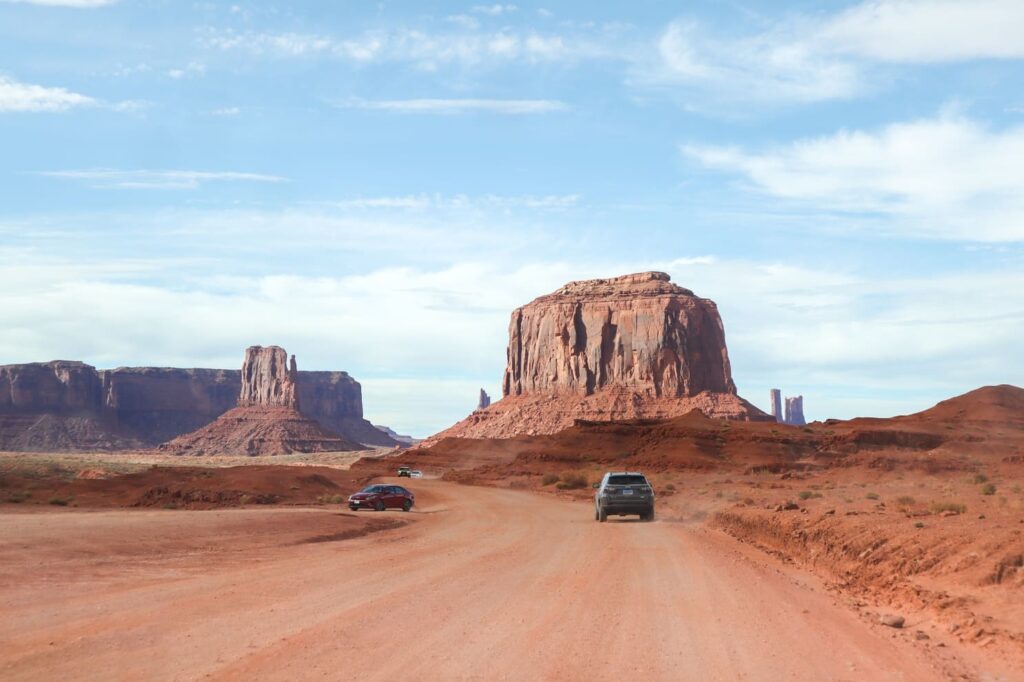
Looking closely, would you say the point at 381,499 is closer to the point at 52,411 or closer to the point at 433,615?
the point at 433,615

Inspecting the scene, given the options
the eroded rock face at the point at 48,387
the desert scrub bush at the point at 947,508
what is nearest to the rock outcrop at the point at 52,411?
the eroded rock face at the point at 48,387

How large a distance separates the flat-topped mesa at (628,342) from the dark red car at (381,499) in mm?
90501

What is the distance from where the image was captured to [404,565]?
17.5m

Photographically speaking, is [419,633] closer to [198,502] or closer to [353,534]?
[353,534]

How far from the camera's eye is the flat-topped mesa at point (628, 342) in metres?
130

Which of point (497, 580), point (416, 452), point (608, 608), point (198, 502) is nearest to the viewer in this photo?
point (608, 608)

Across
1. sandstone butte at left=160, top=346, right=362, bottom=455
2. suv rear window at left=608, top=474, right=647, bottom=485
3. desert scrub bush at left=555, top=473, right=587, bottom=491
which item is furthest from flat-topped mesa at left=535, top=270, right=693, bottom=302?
suv rear window at left=608, top=474, right=647, bottom=485

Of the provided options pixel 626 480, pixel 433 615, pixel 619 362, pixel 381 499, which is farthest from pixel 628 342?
pixel 433 615

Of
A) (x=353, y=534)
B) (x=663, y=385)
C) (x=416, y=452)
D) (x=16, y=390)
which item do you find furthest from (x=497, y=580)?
(x=16, y=390)

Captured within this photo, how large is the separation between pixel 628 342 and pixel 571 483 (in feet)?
229

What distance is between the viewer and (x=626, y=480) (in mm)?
32531

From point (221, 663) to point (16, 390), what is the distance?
7911 inches

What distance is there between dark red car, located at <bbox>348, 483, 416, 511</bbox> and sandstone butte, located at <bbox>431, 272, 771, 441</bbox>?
82343 millimetres

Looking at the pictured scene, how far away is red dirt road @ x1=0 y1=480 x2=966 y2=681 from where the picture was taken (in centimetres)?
871
